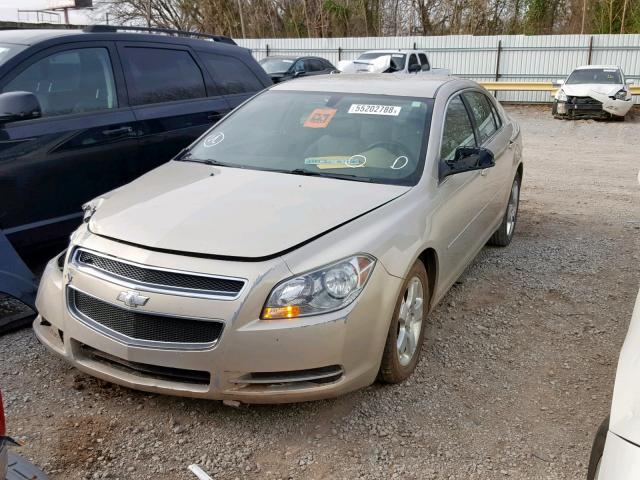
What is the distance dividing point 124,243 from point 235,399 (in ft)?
3.02

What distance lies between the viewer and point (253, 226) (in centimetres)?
304

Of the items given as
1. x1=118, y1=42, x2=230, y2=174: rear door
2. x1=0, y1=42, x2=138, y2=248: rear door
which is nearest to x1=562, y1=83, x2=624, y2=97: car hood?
x1=118, y1=42, x2=230, y2=174: rear door

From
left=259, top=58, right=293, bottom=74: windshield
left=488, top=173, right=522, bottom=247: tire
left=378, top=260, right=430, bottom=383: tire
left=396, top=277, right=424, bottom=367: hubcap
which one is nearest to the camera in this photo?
left=378, top=260, right=430, bottom=383: tire

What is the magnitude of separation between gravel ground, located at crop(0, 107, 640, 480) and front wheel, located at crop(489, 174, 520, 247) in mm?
1007

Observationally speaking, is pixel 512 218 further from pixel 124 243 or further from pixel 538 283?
pixel 124 243

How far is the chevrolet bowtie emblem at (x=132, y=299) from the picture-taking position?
276 cm

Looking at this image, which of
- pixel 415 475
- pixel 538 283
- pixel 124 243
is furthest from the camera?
pixel 538 283

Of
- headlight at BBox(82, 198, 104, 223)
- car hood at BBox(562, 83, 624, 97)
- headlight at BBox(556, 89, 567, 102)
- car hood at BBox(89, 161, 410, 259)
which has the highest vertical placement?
car hood at BBox(89, 161, 410, 259)

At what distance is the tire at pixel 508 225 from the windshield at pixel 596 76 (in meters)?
13.0

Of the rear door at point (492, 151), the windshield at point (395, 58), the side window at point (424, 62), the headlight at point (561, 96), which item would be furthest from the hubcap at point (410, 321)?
the side window at point (424, 62)

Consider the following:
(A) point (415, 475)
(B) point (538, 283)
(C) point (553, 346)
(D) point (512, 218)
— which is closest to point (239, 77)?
(D) point (512, 218)

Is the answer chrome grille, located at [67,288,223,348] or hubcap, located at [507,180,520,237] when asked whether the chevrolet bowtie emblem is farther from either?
hubcap, located at [507,180,520,237]

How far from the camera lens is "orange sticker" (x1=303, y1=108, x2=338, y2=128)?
4.18 meters

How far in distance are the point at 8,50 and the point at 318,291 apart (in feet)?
10.6
